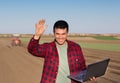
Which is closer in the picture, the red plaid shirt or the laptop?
the laptop

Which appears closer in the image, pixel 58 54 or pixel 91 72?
pixel 91 72

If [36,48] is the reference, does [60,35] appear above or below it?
above

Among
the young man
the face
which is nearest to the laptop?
the young man

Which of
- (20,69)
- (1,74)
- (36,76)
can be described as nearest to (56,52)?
(36,76)

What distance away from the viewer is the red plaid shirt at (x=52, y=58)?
4125 mm

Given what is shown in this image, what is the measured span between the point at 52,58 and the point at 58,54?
99mm

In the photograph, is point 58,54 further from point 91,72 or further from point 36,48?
point 91,72

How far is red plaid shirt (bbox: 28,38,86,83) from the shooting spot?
4125 millimetres

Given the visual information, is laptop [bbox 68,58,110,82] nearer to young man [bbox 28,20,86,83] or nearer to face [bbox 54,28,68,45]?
young man [bbox 28,20,86,83]

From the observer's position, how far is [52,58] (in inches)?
163

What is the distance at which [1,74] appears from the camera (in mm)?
13281

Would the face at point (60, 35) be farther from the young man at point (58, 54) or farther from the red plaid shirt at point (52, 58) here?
the red plaid shirt at point (52, 58)

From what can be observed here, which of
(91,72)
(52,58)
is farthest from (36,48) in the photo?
(91,72)

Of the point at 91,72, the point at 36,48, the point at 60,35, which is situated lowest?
the point at 91,72
